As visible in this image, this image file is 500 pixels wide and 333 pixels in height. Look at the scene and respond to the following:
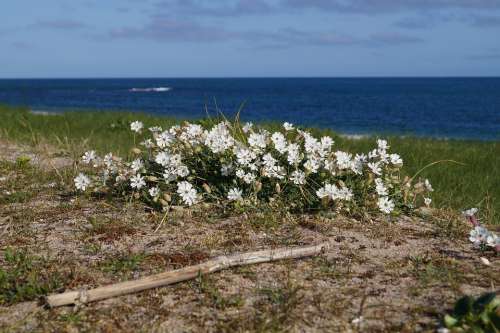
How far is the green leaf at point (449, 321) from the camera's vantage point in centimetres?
300

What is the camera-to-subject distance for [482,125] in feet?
133

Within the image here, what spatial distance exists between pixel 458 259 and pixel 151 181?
3.00 m

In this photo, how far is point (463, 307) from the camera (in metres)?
3.08

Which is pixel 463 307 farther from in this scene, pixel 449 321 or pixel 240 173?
pixel 240 173

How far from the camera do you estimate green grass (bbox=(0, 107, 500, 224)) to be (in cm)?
724

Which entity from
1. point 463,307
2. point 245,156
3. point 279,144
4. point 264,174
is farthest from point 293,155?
point 463,307

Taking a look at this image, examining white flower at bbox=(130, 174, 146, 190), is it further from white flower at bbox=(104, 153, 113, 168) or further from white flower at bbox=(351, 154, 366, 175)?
white flower at bbox=(351, 154, 366, 175)

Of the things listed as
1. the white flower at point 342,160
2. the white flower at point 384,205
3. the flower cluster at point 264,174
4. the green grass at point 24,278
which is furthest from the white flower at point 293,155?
the green grass at point 24,278

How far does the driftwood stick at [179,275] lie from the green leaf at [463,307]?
3.92ft

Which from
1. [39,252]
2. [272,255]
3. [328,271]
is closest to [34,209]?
[39,252]

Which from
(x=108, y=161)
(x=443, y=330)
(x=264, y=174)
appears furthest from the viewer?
(x=108, y=161)

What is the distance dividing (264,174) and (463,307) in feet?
A: 7.81

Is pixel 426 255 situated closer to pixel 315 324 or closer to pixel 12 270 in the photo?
pixel 315 324

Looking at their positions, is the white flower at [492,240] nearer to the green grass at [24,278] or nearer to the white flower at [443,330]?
the white flower at [443,330]
